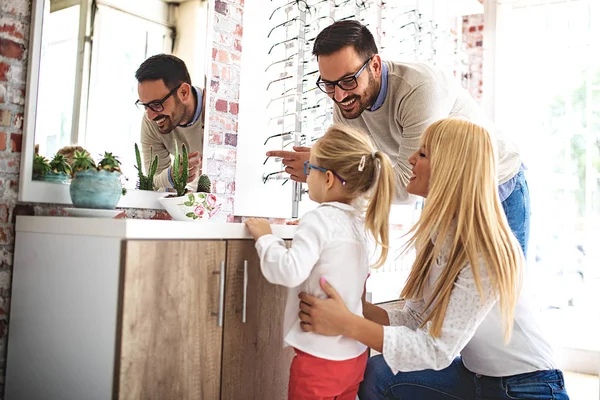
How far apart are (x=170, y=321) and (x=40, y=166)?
696 millimetres

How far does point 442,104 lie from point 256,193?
3.13ft

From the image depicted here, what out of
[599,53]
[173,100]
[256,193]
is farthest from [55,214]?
[599,53]

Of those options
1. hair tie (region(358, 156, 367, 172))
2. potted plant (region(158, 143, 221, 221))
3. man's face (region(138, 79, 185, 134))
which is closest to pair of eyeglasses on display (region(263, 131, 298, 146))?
man's face (region(138, 79, 185, 134))

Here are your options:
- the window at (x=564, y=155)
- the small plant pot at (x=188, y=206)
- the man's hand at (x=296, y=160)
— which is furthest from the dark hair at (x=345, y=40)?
the window at (x=564, y=155)

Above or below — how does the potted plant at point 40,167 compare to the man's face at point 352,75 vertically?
below

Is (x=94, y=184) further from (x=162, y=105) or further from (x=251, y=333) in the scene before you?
(x=251, y=333)

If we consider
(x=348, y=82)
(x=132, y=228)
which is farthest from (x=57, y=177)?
(x=348, y=82)

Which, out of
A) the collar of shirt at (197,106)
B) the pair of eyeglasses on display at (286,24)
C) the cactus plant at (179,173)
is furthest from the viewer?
the pair of eyeglasses on display at (286,24)

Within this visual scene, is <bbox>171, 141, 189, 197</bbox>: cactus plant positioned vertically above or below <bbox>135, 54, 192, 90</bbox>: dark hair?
below

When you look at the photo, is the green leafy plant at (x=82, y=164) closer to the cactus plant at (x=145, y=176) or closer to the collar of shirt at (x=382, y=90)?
the cactus plant at (x=145, y=176)

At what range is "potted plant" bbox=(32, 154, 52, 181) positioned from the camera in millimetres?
1734

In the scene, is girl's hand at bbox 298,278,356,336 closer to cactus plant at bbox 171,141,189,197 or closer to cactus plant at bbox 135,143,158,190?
cactus plant at bbox 171,141,189,197

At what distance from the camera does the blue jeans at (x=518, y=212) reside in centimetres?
210

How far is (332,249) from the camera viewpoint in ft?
5.12
